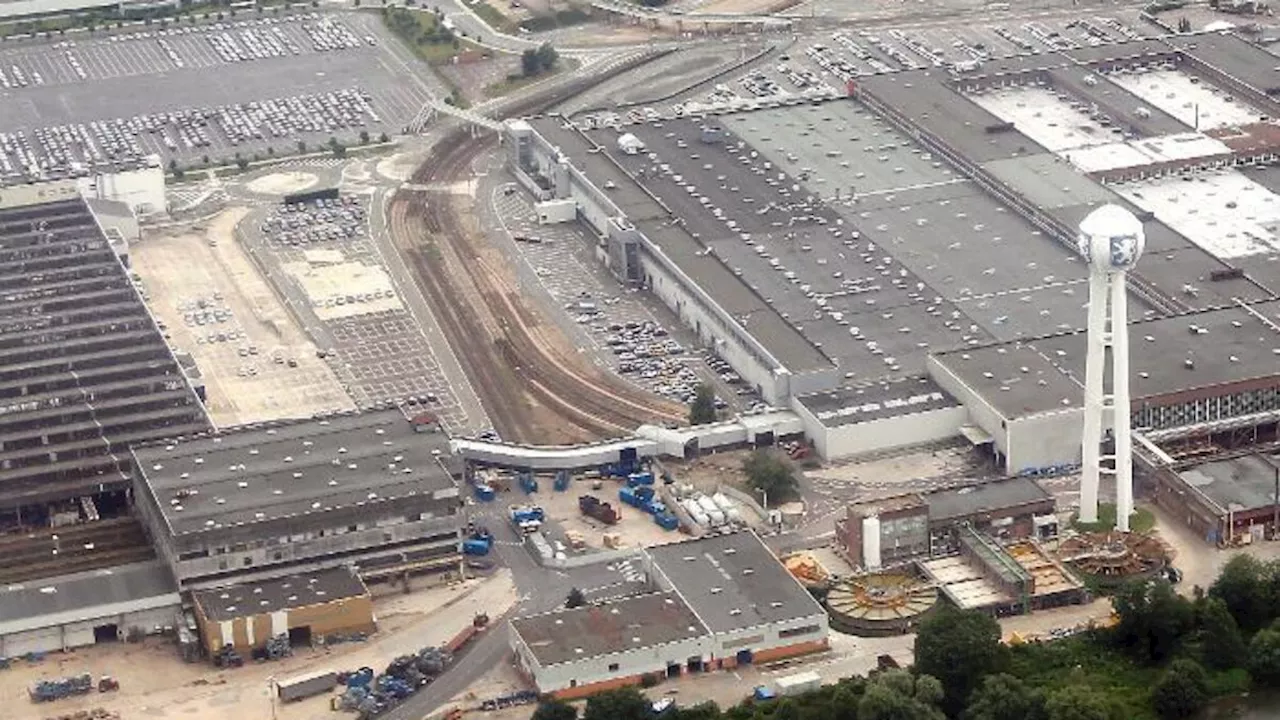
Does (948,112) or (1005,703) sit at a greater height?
(1005,703)

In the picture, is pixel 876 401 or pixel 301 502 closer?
pixel 301 502

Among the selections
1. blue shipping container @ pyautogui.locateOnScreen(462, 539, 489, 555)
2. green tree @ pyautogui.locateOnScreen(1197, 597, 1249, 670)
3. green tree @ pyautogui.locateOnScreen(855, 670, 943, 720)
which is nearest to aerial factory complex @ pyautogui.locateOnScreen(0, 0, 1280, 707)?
blue shipping container @ pyautogui.locateOnScreen(462, 539, 489, 555)

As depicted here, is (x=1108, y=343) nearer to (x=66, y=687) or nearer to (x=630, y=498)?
(x=630, y=498)

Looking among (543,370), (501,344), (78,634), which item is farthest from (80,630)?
(501,344)

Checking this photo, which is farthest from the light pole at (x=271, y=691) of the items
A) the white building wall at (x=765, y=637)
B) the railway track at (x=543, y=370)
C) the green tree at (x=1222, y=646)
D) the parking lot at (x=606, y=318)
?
the green tree at (x=1222, y=646)

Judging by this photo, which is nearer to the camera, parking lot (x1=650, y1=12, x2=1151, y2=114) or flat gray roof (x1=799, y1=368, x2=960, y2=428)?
flat gray roof (x1=799, y1=368, x2=960, y2=428)

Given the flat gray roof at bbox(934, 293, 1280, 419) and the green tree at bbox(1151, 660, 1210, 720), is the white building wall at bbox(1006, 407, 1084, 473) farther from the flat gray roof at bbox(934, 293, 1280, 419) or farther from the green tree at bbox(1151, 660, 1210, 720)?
the green tree at bbox(1151, 660, 1210, 720)
